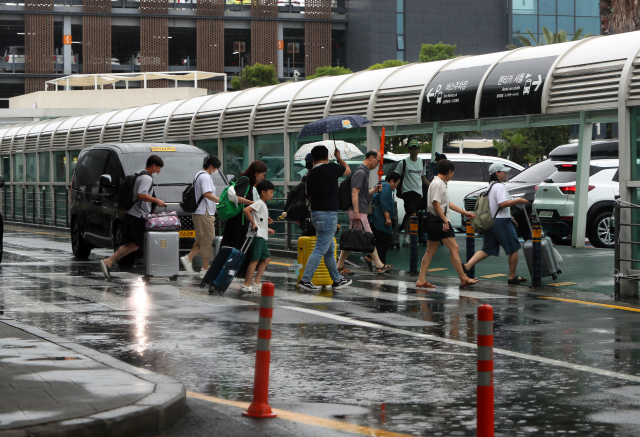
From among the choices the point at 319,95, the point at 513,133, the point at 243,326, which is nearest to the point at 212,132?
the point at 319,95

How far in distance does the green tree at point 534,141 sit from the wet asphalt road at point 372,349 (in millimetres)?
32691

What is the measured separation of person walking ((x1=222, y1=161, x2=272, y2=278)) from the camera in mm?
11977

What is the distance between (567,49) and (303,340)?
24.6 ft

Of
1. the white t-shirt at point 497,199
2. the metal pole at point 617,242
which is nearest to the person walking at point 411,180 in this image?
the white t-shirt at point 497,199

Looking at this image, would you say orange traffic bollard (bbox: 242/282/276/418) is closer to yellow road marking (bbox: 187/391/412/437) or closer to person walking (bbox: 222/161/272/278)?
yellow road marking (bbox: 187/391/412/437)

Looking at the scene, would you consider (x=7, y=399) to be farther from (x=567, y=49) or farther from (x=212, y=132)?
(x=212, y=132)

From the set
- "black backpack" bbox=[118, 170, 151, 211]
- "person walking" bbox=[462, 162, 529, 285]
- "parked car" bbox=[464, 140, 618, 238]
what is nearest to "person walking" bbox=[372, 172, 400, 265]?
"person walking" bbox=[462, 162, 529, 285]

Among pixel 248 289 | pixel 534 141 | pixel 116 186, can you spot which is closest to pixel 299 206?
pixel 248 289

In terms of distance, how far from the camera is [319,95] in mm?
18172

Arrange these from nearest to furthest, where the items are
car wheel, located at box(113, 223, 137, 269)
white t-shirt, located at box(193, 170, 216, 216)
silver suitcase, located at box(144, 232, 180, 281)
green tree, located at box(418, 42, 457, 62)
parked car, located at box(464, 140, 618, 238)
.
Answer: silver suitcase, located at box(144, 232, 180, 281), white t-shirt, located at box(193, 170, 216, 216), car wheel, located at box(113, 223, 137, 269), parked car, located at box(464, 140, 618, 238), green tree, located at box(418, 42, 457, 62)

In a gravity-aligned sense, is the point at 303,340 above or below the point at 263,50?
below

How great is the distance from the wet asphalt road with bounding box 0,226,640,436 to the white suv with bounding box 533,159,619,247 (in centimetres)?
476

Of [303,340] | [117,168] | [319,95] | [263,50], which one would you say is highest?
[263,50]

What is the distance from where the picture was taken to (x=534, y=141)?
1836 inches
